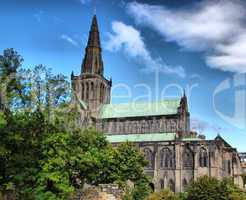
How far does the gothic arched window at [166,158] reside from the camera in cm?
9219

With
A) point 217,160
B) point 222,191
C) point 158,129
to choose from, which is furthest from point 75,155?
point 158,129

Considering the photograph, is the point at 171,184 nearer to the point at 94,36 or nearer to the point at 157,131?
the point at 157,131

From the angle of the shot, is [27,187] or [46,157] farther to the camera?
[46,157]

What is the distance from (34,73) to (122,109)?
76.6 meters

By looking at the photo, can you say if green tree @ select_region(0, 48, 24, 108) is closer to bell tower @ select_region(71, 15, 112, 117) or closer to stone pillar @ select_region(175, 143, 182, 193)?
stone pillar @ select_region(175, 143, 182, 193)

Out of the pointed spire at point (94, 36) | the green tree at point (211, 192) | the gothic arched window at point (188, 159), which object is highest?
the pointed spire at point (94, 36)

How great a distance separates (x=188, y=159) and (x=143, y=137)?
43.5ft

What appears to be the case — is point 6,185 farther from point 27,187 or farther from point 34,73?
point 34,73

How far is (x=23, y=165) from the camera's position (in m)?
19.2

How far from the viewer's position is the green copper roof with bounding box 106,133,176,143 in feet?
317

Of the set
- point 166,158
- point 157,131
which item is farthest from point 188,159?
point 157,131

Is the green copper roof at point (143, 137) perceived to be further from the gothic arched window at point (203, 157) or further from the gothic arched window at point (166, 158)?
the gothic arched window at point (203, 157)

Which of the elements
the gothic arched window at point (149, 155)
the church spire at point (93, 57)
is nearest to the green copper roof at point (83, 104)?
the church spire at point (93, 57)

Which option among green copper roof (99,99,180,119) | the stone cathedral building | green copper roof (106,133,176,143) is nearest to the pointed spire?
the stone cathedral building
